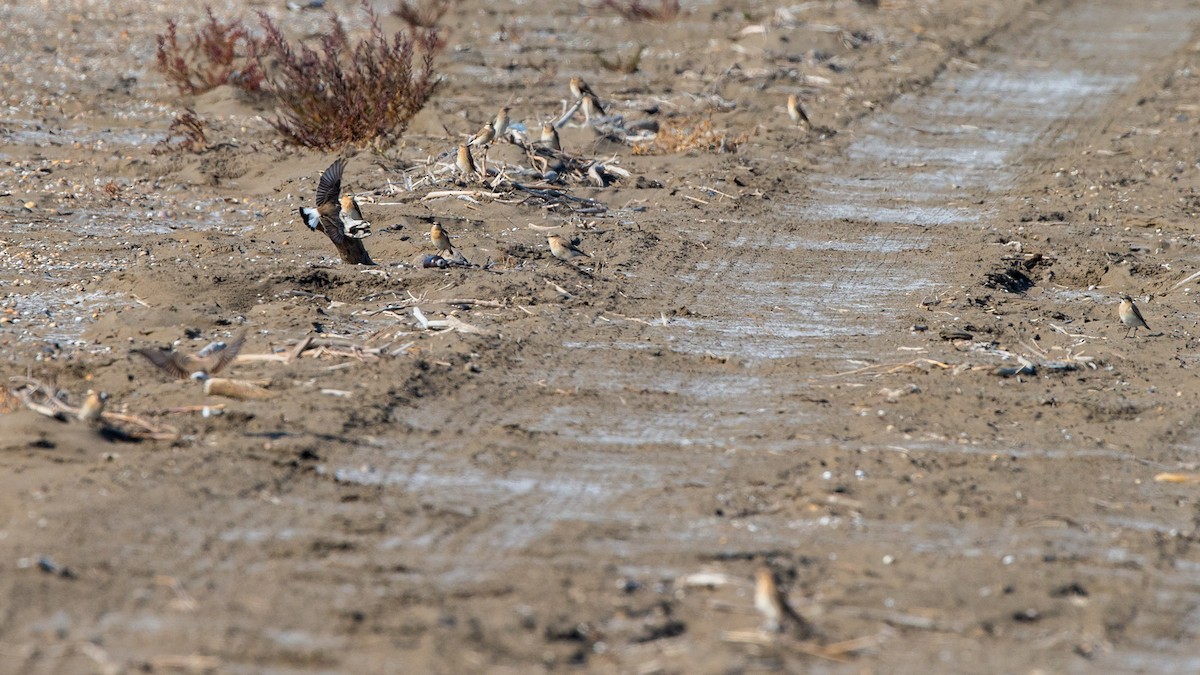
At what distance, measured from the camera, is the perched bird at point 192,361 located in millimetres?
5578

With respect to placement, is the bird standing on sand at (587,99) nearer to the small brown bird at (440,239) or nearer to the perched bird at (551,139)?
the perched bird at (551,139)

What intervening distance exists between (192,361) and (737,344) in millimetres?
2497

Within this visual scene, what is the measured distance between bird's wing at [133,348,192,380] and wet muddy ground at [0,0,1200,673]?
0.10m

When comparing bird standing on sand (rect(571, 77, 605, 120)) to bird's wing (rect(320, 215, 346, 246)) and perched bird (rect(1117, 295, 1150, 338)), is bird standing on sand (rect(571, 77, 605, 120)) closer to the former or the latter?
bird's wing (rect(320, 215, 346, 246))

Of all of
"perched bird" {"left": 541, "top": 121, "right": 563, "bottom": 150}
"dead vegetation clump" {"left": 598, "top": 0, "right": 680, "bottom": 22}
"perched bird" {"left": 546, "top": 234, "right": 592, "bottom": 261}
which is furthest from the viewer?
"dead vegetation clump" {"left": 598, "top": 0, "right": 680, "bottom": 22}

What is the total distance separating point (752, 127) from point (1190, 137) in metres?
3.44

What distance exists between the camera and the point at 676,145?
10156 millimetres

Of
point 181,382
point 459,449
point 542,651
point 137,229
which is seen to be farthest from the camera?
point 137,229

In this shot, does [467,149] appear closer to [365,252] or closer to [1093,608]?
[365,252]

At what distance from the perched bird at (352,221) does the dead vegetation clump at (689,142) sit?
121 inches

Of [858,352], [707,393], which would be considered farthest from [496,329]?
[858,352]

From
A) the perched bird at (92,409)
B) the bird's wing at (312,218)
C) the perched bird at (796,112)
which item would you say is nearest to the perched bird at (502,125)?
the bird's wing at (312,218)

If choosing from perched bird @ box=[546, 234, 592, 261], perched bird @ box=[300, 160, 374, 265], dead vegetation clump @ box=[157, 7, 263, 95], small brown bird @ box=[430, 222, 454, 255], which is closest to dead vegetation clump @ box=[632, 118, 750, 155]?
perched bird @ box=[546, 234, 592, 261]

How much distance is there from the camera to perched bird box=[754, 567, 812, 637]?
12.8 ft
